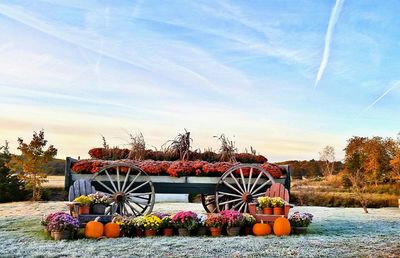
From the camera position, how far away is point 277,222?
10.0 metres

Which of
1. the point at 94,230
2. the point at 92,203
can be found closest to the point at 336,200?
the point at 92,203

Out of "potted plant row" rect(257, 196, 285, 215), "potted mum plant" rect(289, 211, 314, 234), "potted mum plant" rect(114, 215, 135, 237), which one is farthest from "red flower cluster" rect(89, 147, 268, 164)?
"potted mum plant" rect(114, 215, 135, 237)

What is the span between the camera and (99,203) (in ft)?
33.3

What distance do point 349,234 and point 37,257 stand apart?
640cm

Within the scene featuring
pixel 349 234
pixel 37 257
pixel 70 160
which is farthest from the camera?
pixel 70 160

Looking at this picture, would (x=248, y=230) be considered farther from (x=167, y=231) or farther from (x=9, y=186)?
(x=9, y=186)

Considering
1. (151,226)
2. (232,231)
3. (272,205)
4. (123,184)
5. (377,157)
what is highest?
(377,157)

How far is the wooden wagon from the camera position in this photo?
11.0 m

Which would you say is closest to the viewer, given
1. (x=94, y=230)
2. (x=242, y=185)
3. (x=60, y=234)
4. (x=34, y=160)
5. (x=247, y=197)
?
(x=60, y=234)

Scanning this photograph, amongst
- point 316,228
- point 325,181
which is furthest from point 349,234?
point 325,181

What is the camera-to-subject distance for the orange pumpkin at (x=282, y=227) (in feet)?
32.6

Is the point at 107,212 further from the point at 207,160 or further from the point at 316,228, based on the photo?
the point at 316,228

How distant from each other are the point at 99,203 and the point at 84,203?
32 centimetres

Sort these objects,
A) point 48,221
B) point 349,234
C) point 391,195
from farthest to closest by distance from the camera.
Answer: point 391,195 < point 349,234 < point 48,221
